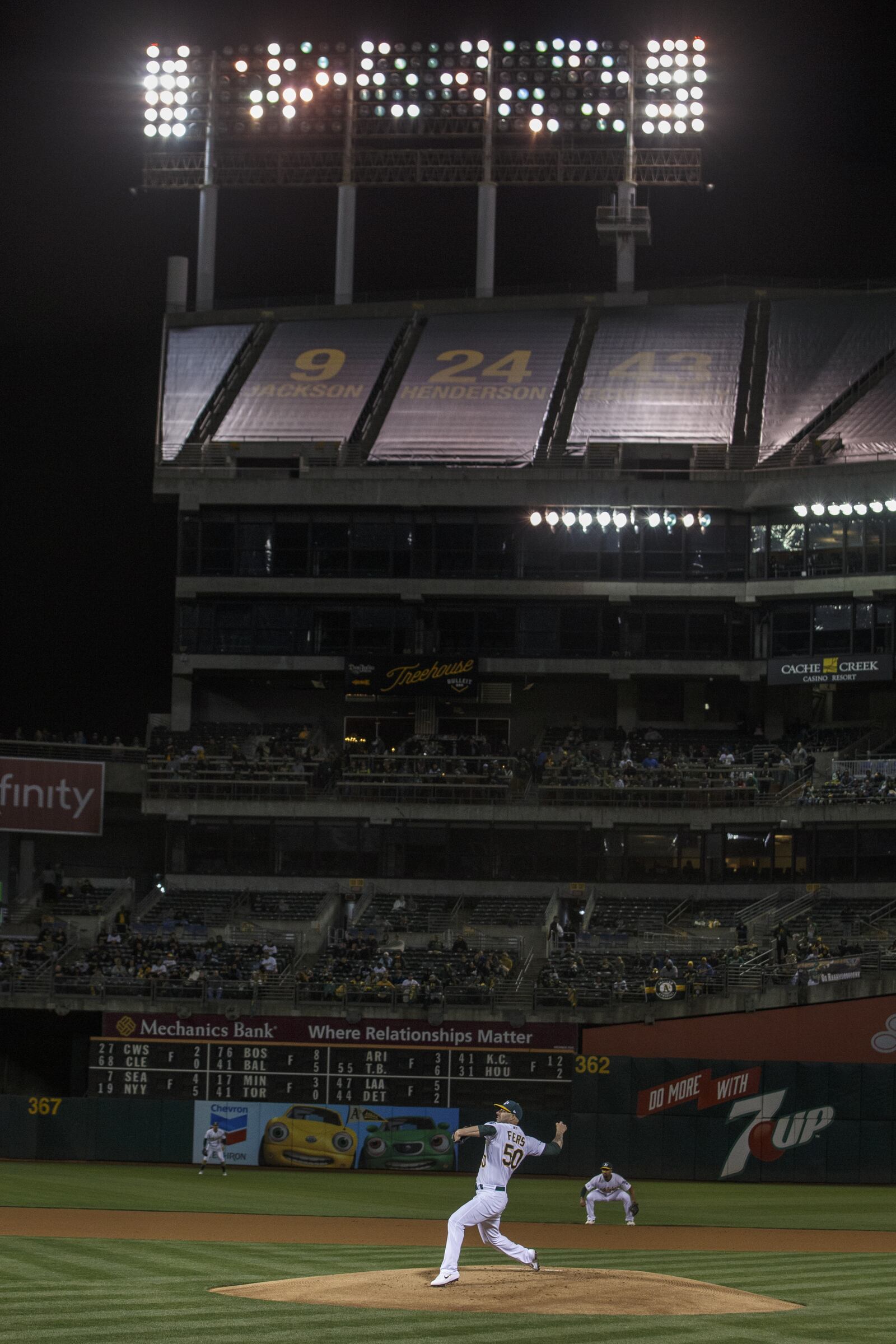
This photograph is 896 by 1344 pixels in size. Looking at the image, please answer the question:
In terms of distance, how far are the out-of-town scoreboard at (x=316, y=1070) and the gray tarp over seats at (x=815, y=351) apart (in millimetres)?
28994

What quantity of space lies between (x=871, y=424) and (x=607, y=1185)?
126 feet

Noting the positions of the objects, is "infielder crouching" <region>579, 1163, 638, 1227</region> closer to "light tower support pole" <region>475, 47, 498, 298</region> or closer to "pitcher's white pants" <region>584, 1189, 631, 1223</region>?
"pitcher's white pants" <region>584, 1189, 631, 1223</region>

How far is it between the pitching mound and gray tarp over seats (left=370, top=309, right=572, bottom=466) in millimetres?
45798

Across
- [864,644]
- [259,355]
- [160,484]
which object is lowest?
[864,644]

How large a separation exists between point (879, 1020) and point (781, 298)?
36988 millimetres

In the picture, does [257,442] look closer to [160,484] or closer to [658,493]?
[160,484]

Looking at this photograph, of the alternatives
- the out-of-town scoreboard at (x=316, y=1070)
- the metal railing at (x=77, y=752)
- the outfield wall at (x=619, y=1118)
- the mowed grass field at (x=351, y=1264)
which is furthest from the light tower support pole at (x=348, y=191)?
the mowed grass field at (x=351, y=1264)

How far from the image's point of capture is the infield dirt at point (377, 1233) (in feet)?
88.0

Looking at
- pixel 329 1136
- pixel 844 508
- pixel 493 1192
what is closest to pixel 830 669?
pixel 844 508

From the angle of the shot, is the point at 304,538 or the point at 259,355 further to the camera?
the point at 259,355

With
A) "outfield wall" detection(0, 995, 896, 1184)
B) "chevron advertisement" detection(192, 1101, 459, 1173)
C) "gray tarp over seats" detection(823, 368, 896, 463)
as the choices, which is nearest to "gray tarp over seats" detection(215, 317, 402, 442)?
"gray tarp over seats" detection(823, 368, 896, 463)

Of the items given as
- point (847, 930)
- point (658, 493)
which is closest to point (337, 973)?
point (847, 930)

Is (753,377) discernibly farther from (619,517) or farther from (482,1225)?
(482,1225)

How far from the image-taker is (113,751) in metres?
60.8
